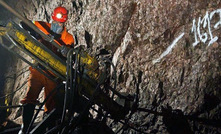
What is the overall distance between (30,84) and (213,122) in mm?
3372

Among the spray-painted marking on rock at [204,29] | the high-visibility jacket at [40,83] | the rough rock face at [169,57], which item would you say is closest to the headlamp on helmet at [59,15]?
the high-visibility jacket at [40,83]

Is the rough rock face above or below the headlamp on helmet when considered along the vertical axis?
below

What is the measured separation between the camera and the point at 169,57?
319 centimetres

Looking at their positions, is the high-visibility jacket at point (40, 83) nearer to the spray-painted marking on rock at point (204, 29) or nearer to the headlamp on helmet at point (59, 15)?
the headlamp on helmet at point (59, 15)

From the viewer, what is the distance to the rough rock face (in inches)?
116

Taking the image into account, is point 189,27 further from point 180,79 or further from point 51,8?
point 51,8

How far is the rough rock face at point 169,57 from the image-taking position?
296 centimetres

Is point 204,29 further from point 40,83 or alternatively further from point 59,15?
point 40,83

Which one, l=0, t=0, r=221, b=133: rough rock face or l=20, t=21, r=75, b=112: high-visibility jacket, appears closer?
l=20, t=21, r=75, b=112: high-visibility jacket

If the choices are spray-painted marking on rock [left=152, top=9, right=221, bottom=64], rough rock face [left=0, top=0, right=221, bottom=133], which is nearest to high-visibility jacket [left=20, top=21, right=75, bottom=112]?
rough rock face [left=0, top=0, right=221, bottom=133]

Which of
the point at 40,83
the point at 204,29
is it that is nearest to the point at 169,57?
the point at 204,29

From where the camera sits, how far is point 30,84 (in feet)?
9.62

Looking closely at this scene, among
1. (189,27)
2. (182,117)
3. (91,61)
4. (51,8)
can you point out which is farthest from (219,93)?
(51,8)

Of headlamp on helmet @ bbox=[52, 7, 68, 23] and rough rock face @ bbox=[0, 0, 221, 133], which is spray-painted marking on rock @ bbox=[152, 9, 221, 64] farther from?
headlamp on helmet @ bbox=[52, 7, 68, 23]
